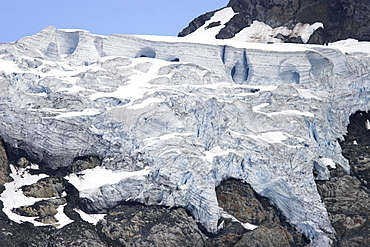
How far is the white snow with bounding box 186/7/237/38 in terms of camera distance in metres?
68.8

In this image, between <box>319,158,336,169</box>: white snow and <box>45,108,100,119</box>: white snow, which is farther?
<box>319,158,336,169</box>: white snow

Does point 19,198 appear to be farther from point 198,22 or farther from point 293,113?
point 198,22

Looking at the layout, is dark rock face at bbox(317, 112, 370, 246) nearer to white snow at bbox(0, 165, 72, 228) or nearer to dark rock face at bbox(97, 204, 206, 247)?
dark rock face at bbox(97, 204, 206, 247)

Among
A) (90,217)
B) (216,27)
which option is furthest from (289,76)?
(90,217)

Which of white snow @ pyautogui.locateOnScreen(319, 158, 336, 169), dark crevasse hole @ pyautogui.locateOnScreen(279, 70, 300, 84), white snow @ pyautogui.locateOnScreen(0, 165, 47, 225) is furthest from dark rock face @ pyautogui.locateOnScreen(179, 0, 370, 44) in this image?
white snow @ pyautogui.locateOnScreen(0, 165, 47, 225)

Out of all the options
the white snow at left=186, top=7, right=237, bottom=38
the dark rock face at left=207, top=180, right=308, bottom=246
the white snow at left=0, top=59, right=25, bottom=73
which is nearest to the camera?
the dark rock face at left=207, top=180, right=308, bottom=246

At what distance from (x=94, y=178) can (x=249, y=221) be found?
11556 millimetres

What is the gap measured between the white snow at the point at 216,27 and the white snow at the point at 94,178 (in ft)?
114

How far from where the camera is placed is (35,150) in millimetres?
39062

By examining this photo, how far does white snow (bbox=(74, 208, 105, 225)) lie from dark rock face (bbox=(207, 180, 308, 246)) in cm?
765

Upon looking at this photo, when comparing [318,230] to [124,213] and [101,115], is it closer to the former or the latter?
[124,213]

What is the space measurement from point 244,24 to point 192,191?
124 feet

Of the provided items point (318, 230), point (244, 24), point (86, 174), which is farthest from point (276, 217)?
point (244, 24)

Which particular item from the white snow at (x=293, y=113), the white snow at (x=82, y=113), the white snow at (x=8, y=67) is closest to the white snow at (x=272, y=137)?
the white snow at (x=293, y=113)
